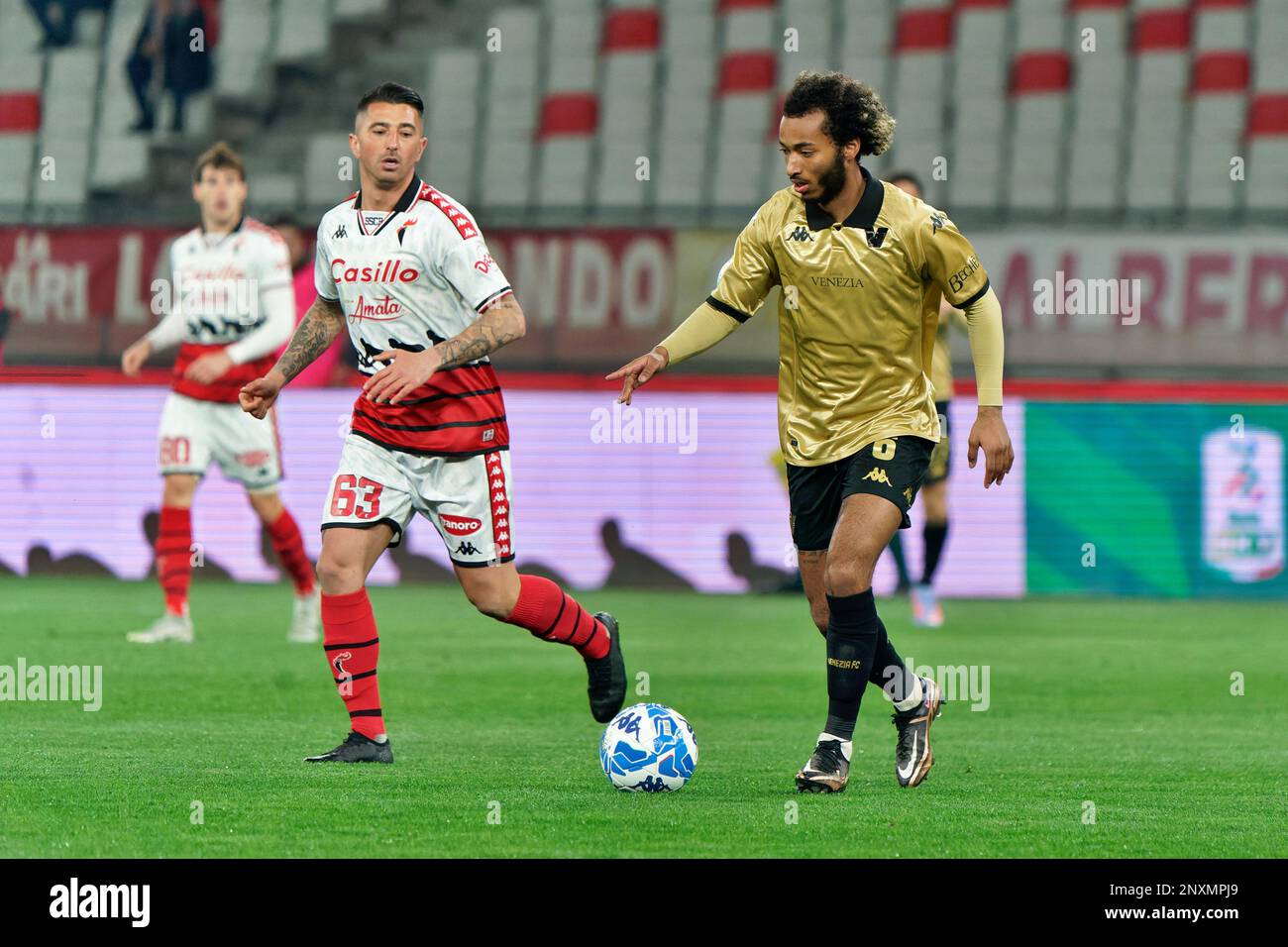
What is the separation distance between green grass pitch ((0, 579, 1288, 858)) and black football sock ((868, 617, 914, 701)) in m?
0.30

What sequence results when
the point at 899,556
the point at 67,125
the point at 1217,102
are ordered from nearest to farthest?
1. the point at 899,556
2. the point at 1217,102
3. the point at 67,125

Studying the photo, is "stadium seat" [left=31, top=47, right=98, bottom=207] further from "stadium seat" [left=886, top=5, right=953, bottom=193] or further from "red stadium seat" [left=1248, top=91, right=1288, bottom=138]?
"red stadium seat" [left=1248, top=91, right=1288, bottom=138]

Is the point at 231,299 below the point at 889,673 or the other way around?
the other way around

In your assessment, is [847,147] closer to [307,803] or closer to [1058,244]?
[307,803]

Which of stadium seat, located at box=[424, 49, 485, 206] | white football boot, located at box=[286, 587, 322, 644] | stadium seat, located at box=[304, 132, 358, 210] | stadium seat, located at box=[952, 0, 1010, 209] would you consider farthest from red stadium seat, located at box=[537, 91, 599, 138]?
white football boot, located at box=[286, 587, 322, 644]

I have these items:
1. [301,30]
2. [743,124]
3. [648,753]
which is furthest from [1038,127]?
[648,753]

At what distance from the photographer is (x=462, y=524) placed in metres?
7.00

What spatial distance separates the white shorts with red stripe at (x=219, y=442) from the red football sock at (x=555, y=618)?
4227 mm

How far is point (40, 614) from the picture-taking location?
507 inches

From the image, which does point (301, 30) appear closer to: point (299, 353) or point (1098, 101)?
point (1098, 101)

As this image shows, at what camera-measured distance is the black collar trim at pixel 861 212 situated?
253 inches

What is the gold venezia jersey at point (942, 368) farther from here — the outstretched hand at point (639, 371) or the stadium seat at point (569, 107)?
the outstretched hand at point (639, 371)

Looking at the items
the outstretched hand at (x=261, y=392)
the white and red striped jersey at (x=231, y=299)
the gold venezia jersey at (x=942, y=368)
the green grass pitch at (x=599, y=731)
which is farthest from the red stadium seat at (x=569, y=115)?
the outstretched hand at (x=261, y=392)

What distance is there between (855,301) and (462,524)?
5.06ft
